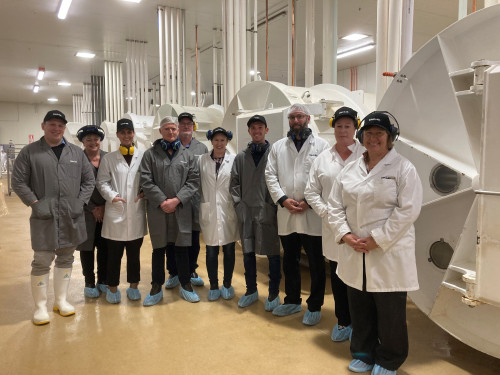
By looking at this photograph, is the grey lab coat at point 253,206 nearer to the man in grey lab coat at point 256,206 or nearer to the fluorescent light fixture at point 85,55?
the man in grey lab coat at point 256,206

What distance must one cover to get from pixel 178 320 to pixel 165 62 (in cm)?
611

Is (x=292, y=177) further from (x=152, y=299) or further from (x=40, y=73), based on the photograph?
(x=40, y=73)

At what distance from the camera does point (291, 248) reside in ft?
10.4

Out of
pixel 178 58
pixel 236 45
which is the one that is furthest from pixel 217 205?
pixel 178 58

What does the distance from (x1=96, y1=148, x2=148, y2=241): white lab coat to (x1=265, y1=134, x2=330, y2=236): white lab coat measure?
1.18m

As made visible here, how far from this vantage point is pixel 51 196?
3.04 metres

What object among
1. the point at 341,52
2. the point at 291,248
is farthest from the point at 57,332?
the point at 341,52

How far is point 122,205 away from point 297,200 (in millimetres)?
1475

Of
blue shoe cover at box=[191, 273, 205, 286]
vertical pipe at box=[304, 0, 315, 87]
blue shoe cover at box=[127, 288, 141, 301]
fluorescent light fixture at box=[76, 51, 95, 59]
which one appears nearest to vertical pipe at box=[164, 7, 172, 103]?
vertical pipe at box=[304, 0, 315, 87]

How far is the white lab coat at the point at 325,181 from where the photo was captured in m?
2.72

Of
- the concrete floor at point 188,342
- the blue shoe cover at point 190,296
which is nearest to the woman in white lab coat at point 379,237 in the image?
the concrete floor at point 188,342

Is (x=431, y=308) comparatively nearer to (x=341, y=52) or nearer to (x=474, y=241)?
(x=474, y=241)

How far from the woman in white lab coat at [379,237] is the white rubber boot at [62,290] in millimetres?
2225

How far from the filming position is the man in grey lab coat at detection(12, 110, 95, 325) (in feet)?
9.82
